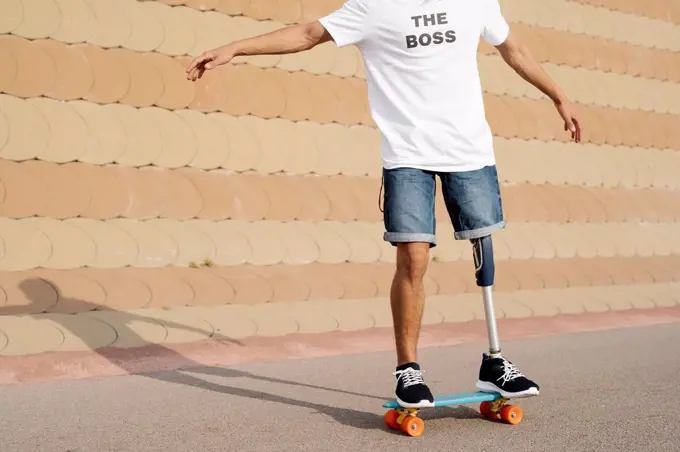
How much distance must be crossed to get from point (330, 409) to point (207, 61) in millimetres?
1771

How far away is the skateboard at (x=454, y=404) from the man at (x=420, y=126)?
0.08 metres

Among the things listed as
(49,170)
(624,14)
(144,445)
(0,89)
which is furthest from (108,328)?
(624,14)

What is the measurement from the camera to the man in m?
4.97

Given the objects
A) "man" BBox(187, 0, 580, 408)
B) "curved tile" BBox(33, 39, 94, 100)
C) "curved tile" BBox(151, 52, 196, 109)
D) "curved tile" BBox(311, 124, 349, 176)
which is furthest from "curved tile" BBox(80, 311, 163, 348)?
"man" BBox(187, 0, 580, 408)

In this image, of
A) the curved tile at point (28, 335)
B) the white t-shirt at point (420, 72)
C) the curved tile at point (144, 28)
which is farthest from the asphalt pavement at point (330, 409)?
the curved tile at point (144, 28)

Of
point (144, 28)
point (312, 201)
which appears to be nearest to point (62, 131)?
point (144, 28)

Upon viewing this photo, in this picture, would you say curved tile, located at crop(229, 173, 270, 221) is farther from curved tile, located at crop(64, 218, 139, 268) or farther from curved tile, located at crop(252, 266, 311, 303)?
curved tile, located at crop(64, 218, 139, 268)

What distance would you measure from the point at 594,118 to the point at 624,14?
1410mm

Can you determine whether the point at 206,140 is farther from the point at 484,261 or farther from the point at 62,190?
the point at 484,261

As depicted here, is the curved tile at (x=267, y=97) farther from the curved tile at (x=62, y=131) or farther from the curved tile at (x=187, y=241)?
the curved tile at (x=62, y=131)

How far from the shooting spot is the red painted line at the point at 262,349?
657 centimetres

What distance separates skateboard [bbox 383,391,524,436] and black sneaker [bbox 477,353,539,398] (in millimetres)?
49

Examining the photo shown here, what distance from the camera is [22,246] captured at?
750 cm

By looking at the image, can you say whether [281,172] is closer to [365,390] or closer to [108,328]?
[108,328]
